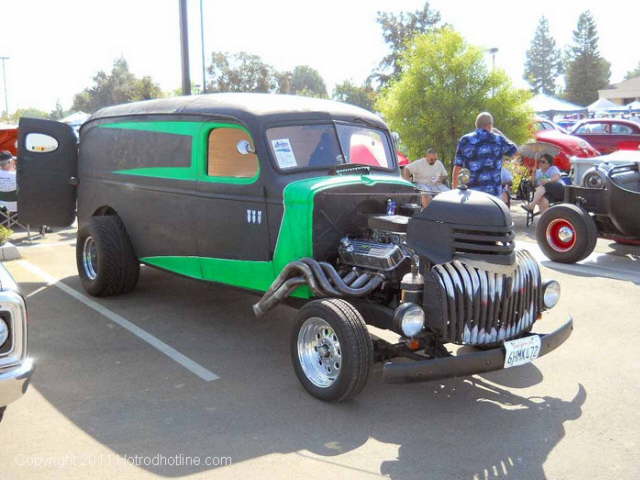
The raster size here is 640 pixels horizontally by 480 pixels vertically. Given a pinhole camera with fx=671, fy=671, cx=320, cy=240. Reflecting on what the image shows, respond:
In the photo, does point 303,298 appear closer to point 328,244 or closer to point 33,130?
point 328,244

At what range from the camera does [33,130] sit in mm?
7527

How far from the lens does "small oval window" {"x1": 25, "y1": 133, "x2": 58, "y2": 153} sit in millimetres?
7527

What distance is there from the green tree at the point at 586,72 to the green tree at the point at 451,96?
65525 millimetres

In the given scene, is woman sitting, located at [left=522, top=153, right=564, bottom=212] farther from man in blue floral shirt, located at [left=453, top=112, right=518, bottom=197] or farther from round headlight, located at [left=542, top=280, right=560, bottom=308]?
round headlight, located at [left=542, top=280, right=560, bottom=308]

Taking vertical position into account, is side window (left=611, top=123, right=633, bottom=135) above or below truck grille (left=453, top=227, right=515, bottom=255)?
above

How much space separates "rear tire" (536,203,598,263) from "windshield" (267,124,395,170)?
3641mm

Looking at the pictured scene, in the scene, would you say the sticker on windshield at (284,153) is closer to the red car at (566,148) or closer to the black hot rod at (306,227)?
the black hot rod at (306,227)

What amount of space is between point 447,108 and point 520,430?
35.3 feet

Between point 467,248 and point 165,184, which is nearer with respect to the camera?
point 467,248

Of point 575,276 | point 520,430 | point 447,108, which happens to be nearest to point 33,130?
point 520,430

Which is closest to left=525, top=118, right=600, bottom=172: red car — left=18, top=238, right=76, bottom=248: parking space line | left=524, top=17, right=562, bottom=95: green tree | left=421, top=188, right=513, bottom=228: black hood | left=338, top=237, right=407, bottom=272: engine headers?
left=18, top=238, right=76, bottom=248: parking space line

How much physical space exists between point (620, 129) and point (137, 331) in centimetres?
1803

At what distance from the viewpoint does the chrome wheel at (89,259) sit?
24.2ft

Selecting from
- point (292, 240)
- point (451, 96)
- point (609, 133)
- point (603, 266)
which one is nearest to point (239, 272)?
point (292, 240)
